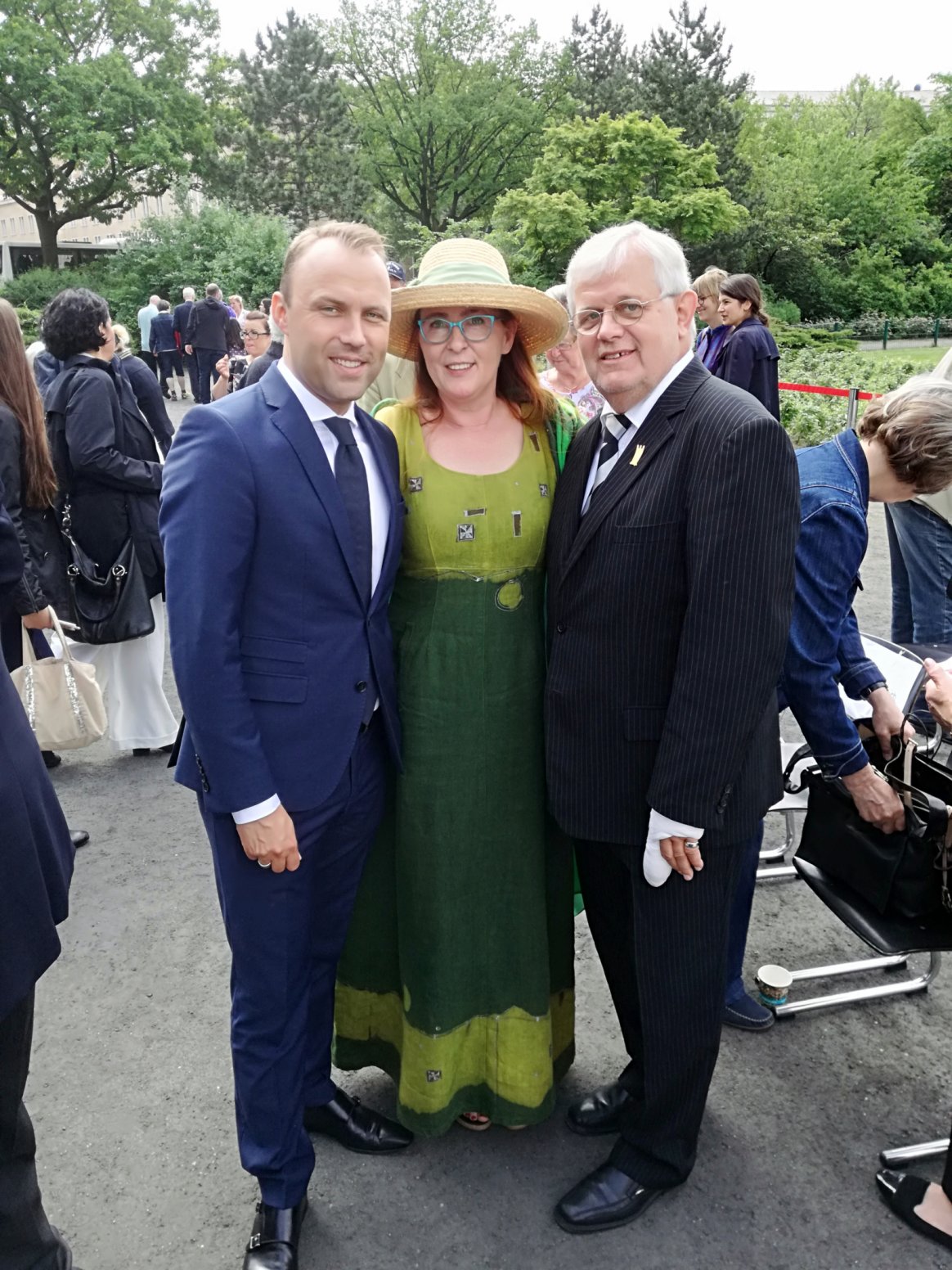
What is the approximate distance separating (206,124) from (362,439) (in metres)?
40.1

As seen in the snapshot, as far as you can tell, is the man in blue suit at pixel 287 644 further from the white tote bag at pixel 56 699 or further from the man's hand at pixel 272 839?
the white tote bag at pixel 56 699

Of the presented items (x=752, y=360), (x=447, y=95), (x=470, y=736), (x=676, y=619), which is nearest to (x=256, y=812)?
(x=470, y=736)

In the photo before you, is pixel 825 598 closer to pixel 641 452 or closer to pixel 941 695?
pixel 941 695

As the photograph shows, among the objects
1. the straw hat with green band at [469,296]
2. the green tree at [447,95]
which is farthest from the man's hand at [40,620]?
the green tree at [447,95]

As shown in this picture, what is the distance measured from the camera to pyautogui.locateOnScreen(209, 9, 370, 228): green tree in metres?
39.0

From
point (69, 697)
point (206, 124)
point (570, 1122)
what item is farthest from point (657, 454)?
point (206, 124)

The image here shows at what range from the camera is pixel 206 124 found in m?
36.0

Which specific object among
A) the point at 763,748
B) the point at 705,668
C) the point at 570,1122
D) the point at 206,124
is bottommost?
the point at 570,1122

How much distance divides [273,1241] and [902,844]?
1.72 metres

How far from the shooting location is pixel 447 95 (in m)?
39.1

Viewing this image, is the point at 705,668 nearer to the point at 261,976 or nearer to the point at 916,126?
the point at 261,976

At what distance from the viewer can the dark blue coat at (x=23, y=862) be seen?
1679 mm

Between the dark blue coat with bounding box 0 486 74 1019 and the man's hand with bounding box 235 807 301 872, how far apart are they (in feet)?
1.18

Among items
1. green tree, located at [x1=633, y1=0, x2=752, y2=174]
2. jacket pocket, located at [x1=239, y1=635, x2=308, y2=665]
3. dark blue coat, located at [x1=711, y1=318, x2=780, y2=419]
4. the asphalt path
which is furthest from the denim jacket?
green tree, located at [x1=633, y1=0, x2=752, y2=174]
